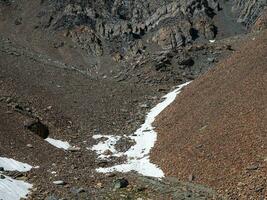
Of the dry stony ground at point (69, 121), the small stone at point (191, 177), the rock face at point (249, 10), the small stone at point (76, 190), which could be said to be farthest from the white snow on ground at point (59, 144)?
the rock face at point (249, 10)

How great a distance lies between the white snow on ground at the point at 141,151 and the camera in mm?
22500

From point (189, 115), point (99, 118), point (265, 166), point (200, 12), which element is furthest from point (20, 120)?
point (200, 12)

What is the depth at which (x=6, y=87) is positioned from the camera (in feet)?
117

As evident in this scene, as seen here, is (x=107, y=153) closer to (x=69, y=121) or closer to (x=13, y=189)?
(x=69, y=121)

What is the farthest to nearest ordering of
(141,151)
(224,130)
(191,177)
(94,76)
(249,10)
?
(249,10) < (94,76) < (141,151) < (224,130) < (191,177)

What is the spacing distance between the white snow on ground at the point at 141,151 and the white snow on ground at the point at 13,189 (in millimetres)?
4684

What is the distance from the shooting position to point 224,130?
23.0 meters

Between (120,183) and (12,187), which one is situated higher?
(12,187)

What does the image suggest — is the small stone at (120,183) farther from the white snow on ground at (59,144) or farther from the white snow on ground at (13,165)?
the white snow on ground at (59,144)

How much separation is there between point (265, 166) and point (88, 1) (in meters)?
88.8

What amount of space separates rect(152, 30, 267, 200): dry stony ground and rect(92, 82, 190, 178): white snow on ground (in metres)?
0.58

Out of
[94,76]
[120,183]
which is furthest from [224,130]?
[94,76]

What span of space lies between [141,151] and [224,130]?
5.31 m

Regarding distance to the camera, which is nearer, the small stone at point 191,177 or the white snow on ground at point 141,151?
the small stone at point 191,177
